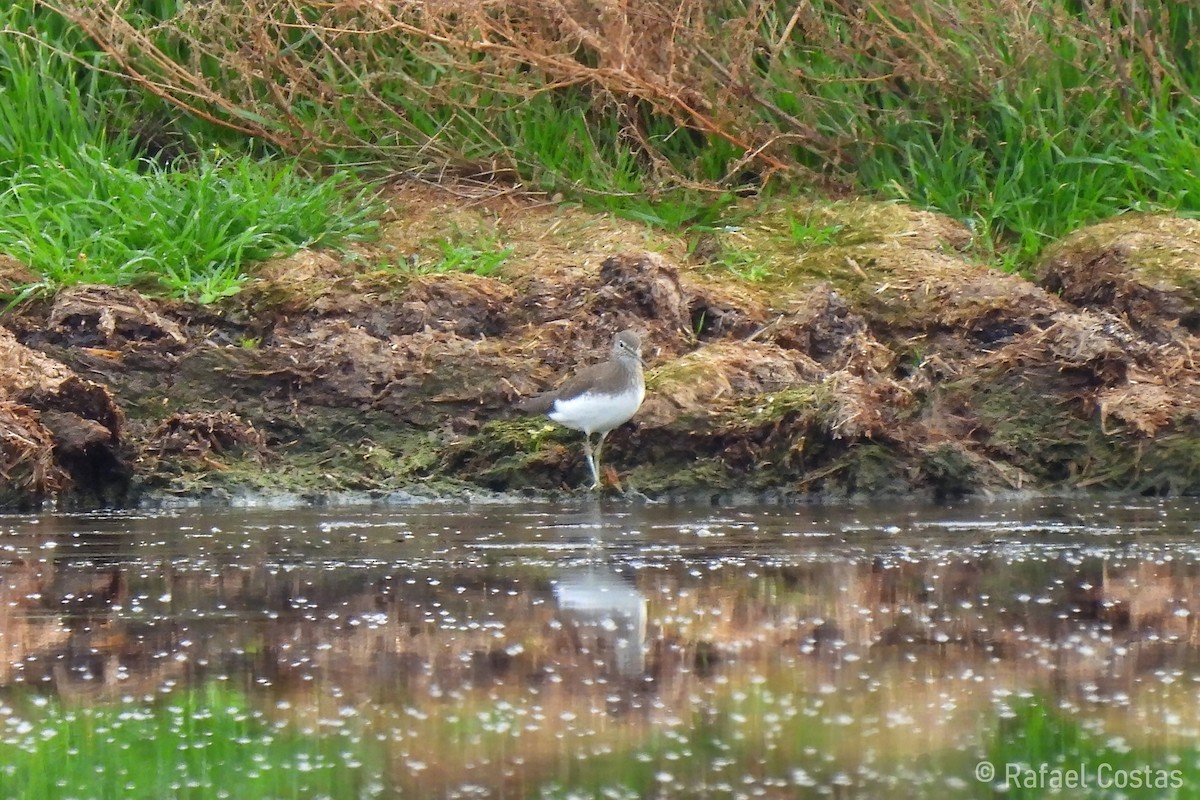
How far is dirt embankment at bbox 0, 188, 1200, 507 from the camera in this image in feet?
30.8

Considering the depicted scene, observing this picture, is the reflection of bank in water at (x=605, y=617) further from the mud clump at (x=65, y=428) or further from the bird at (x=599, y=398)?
the mud clump at (x=65, y=428)

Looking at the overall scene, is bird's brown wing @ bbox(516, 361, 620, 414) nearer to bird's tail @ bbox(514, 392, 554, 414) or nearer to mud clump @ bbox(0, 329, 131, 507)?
bird's tail @ bbox(514, 392, 554, 414)

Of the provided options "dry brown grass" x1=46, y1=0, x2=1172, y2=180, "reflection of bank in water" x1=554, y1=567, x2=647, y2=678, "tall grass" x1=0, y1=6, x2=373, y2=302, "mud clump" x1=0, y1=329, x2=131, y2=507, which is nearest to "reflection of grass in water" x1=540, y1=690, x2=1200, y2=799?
"reflection of bank in water" x1=554, y1=567, x2=647, y2=678

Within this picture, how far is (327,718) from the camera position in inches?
209

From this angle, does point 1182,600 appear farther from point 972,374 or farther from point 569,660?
point 972,374

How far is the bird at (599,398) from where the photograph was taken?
9.04 m

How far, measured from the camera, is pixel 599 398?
9008 millimetres

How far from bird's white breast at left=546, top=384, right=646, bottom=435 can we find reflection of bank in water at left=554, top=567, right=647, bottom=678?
70.1 inches

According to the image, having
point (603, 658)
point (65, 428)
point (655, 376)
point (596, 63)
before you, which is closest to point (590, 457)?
point (655, 376)

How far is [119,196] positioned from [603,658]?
6154 millimetres

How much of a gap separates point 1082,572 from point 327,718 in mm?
3083

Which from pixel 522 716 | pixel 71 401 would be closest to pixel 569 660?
pixel 522 716

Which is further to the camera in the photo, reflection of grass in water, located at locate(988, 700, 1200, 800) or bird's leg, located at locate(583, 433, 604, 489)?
bird's leg, located at locate(583, 433, 604, 489)

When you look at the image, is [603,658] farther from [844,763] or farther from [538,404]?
[538,404]
